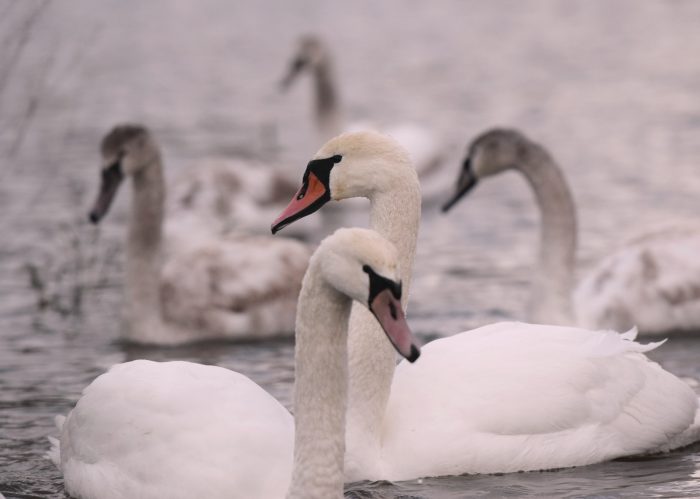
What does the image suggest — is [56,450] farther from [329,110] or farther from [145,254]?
[329,110]

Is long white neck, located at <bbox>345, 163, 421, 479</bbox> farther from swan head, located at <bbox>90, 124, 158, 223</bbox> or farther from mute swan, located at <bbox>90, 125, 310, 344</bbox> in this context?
swan head, located at <bbox>90, 124, 158, 223</bbox>

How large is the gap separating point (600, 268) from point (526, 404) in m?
3.65

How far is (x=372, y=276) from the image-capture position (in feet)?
16.6

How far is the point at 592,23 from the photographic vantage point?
23734 millimetres

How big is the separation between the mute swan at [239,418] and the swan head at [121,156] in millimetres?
3469

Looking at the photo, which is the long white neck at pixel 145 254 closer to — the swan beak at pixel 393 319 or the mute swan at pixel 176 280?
the mute swan at pixel 176 280

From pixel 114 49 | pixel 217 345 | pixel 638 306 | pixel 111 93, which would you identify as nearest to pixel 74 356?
pixel 217 345

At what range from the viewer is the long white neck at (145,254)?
10227 mm

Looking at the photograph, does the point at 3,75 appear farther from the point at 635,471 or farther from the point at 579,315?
the point at 579,315

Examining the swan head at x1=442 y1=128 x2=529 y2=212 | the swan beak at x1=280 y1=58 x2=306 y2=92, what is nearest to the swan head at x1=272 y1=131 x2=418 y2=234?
the swan head at x1=442 y1=128 x2=529 y2=212

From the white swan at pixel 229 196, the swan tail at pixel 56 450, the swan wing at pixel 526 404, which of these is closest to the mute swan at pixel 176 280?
the white swan at pixel 229 196

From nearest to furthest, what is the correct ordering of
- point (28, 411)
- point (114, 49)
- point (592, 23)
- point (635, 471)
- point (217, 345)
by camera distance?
point (635, 471) < point (28, 411) < point (217, 345) < point (114, 49) < point (592, 23)

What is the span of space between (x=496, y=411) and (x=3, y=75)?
258cm

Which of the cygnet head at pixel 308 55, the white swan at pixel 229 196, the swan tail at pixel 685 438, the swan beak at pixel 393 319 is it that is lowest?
the swan tail at pixel 685 438
